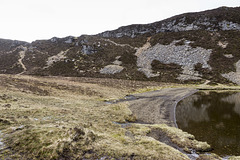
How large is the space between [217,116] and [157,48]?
7100cm

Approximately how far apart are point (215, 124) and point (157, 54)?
227ft

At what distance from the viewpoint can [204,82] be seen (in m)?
60.9

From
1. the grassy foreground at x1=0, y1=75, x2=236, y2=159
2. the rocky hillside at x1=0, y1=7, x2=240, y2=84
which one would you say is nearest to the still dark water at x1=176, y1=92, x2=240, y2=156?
the grassy foreground at x1=0, y1=75, x2=236, y2=159

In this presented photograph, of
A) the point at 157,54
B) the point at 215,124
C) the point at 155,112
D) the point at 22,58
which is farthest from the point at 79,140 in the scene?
the point at 22,58

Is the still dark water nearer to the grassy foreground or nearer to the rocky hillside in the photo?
the grassy foreground

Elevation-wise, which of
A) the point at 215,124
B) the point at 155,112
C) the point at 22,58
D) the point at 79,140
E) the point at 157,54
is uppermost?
the point at 22,58

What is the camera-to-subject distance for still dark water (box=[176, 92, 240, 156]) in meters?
17.1

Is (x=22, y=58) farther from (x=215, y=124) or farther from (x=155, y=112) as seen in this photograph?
(x=215, y=124)

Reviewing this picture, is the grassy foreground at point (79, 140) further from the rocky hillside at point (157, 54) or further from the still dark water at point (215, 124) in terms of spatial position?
the rocky hillside at point (157, 54)

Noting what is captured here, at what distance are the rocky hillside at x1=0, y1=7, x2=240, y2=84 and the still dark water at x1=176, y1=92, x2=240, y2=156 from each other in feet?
115

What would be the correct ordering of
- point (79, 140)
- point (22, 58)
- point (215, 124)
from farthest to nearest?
point (22, 58) < point (215, 124) < point (79, 140)

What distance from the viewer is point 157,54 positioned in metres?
87.7

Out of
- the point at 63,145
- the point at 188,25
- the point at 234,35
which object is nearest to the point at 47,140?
the point at 63,145

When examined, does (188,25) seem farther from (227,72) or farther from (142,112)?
(142,112)
